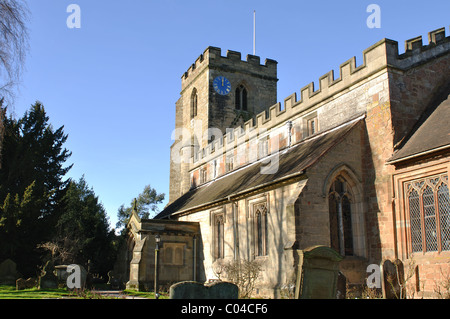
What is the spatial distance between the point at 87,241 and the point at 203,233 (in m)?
11.5

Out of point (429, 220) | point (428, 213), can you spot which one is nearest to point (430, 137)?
point (428, 213)

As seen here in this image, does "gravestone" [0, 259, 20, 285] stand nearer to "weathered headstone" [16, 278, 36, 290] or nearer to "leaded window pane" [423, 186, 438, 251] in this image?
"weathered headstone" [16, 278, 36, 290]

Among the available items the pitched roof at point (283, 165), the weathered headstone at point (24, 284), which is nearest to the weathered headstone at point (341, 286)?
the pitched roof at point (283, 165)

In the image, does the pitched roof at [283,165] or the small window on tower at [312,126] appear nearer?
the pitched roof at [283,165]

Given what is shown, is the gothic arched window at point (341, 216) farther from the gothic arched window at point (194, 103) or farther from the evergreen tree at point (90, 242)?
the gothic arched window at point (194, 103)

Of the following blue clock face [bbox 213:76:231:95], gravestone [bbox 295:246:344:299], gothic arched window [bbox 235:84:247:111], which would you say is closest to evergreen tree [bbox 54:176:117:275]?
blue clock face [bbox 213:76:231:95]

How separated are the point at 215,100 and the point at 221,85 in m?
1.48

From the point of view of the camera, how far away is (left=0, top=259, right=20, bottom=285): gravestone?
24.4 m

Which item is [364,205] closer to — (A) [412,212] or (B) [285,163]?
(A) [412,212]

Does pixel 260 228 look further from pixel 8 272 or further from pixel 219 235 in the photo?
pixel 8 272

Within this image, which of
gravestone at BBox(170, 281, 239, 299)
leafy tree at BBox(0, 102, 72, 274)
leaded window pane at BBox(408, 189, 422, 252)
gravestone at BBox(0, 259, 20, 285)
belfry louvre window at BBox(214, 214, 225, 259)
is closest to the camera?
gravestone at BBox(170, 281, 239, 299)

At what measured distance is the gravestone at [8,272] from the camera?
80.0 feet

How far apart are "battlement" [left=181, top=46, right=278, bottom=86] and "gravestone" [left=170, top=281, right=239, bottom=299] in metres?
27.9

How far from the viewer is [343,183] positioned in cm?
1742
